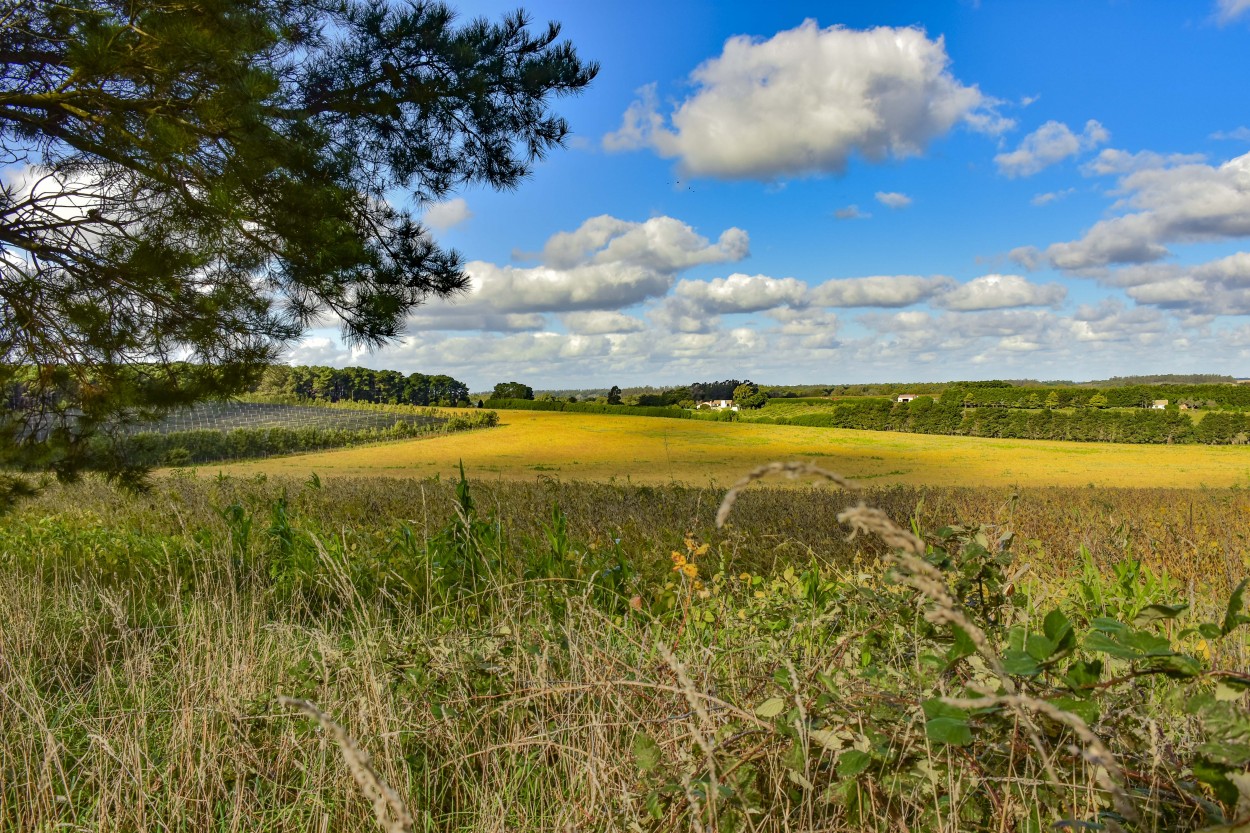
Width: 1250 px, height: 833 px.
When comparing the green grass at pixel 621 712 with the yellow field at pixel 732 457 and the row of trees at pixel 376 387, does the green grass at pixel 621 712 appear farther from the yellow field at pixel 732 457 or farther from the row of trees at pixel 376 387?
the row of trees at pixel 376 387

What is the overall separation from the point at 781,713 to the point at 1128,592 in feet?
10.3

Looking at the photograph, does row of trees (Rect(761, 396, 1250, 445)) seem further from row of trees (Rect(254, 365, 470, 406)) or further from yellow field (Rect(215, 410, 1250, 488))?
row of trees (Rect(254, 365, 470, 406))

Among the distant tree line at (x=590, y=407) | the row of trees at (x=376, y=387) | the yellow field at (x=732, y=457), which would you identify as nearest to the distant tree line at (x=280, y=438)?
the yellow field at (x=732, y=457)

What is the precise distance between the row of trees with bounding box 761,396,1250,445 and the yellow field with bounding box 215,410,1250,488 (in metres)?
1.68

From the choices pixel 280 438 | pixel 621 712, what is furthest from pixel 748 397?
pixel 621 712

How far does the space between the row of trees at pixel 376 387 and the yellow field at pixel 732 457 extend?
10.0ft

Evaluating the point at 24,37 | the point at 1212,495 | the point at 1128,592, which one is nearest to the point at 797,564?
the point at 1128,592

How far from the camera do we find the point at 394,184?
5.90 m

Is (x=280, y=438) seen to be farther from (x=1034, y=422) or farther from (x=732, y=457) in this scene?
(x=1034, y=422)

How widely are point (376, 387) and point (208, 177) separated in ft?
83.9

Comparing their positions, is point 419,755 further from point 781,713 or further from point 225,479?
point 225,479

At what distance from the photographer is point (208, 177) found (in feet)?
13.5

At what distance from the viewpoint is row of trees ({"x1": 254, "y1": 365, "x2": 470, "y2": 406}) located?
26656 mm

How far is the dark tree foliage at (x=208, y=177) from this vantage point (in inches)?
154
